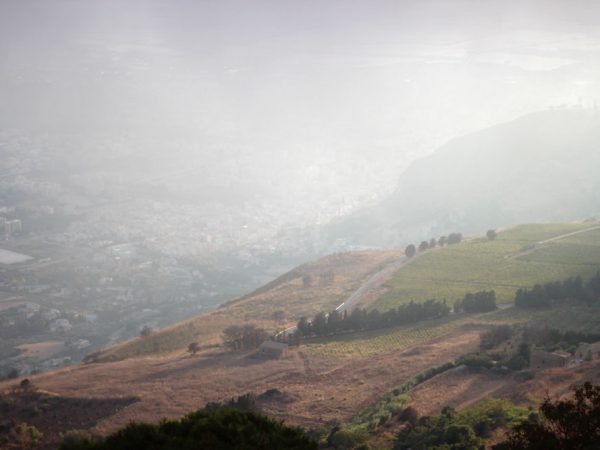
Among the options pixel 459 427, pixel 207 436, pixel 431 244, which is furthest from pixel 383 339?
pixel 431 244

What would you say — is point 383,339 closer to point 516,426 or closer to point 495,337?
point 495,337

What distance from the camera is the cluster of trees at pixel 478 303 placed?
2532 inches

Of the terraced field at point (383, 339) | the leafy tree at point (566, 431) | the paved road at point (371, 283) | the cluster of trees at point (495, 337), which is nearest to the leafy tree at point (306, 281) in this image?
the paved road at point (371, 283)

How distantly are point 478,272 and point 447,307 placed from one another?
15247 millimetres

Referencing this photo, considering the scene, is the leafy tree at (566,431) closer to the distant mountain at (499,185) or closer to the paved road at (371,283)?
the paved road at (371,283)

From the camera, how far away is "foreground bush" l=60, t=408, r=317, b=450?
798 inches

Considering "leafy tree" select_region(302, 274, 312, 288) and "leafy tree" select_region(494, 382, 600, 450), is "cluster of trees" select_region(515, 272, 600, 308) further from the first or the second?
"leafy tree" select_region(494, 382, 600, 450)

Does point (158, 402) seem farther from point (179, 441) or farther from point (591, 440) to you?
point (591, 440)

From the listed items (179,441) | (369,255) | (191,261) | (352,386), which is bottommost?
(352,386)

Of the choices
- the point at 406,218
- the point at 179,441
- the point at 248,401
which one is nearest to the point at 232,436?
the point at 179,441

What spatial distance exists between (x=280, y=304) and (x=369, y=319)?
17.4m

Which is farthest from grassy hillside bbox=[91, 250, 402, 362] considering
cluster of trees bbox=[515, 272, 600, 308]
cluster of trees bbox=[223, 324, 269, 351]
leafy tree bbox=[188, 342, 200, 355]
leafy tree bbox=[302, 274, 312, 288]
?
cluster of trees bbox=[515, 272, 600, 308]

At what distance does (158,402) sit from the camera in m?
42.8

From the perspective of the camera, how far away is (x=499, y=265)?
266 ft
